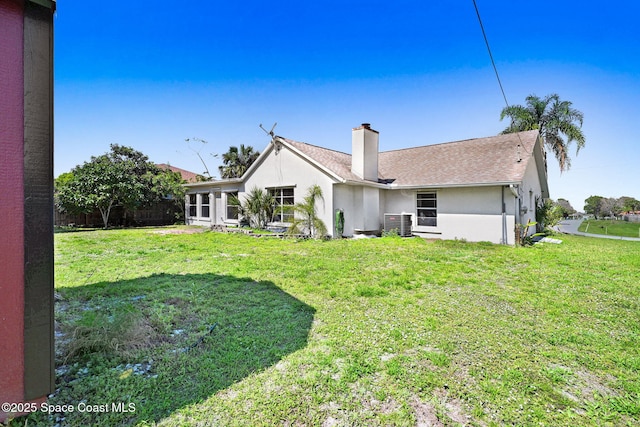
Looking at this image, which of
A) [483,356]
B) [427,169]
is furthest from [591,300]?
[427,169]

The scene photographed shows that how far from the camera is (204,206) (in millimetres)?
20219

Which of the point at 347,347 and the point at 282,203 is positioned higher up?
the point at 282,203

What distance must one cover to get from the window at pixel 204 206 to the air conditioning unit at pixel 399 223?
494 inches

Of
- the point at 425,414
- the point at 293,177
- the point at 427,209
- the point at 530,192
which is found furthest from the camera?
the point at 530,192

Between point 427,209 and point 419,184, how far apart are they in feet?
4.28

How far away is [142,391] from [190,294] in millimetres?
2783

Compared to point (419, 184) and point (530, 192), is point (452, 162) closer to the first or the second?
point (419, 184)

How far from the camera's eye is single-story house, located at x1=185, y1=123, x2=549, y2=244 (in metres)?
12.1

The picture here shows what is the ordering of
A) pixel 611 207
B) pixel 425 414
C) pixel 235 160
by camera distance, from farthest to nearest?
pixel 611 207, pixel 235 160, pixel 425 414

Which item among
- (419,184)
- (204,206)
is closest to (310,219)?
(419,184)

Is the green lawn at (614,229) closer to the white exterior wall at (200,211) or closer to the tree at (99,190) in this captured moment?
the white exterior wall at (200,211)

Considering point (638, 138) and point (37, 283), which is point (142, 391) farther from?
point (638, 138)

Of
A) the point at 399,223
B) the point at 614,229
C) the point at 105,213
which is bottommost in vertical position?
the point at 614,229

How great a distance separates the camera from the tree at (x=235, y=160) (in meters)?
32.0
